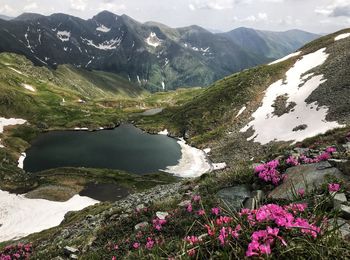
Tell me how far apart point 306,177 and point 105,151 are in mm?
141755

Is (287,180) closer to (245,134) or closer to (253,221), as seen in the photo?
(253,221)

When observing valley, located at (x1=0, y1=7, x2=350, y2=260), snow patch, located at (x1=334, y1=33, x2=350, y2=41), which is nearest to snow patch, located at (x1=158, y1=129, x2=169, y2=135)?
valley, located at (x1=0, y1=7, x2=350, y2=260)

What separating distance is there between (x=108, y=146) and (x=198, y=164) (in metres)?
55.4

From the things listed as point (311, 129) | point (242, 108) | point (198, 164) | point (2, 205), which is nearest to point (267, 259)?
point (2, 205)

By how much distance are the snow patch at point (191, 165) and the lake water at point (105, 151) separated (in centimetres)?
336

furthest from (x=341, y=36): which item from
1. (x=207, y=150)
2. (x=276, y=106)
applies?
(x=207, y=150)

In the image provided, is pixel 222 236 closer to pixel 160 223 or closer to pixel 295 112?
pixel 160 223

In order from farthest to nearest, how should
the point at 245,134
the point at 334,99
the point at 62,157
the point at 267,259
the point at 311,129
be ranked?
the point at 62,157 → the point at 245,134 → the point at 334,99 → the point at 311,129 → the point at 267,259

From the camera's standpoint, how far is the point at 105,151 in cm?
15100

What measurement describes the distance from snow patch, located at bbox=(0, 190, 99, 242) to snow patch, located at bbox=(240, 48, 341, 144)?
177ft

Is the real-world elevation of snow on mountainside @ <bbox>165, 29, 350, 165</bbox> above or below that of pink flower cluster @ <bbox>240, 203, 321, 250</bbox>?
below

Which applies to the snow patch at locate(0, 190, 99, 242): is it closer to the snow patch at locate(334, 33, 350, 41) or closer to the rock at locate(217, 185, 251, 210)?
the rock at locate(217, 185, 251, 210)

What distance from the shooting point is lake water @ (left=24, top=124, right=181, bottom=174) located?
13025cm

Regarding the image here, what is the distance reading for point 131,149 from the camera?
497ft
